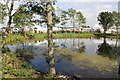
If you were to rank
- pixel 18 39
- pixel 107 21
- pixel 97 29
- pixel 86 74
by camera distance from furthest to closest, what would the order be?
pixel 97 29 → pixel 107 21 → pixel 18 39 → pixel 86 74

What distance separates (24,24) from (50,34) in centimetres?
2206

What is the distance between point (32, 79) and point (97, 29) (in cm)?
5778

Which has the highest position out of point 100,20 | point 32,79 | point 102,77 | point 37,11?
point 100,20

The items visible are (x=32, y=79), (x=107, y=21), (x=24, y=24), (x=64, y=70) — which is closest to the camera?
(x=32, y=79)

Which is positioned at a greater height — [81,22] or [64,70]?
[81,22]

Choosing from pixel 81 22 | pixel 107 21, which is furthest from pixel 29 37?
pixel 107 21

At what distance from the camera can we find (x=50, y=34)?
6.12m

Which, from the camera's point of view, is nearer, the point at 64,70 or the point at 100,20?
the point at 64,70

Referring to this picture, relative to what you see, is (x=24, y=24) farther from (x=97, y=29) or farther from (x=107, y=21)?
(x=97, y=29)

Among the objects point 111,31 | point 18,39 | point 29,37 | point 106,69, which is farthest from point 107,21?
point 106,69

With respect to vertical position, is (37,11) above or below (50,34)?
above

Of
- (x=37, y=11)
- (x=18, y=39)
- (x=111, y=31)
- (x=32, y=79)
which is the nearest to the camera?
(x=32, y=79)

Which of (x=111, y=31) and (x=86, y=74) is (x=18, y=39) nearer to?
(x=86, y=74)

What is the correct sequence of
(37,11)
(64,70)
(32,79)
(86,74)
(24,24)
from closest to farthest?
1. (32,79)
2. (37,11)
3. (86,74)
4. (64,70)
5. (24,24)
